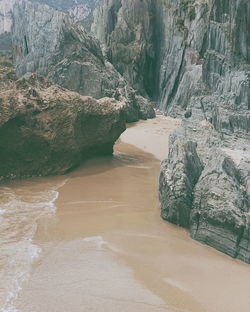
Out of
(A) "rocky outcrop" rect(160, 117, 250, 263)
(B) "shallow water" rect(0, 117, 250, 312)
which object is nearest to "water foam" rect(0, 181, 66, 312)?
(B) "shallow water" rect(0, 117, 250, 312)

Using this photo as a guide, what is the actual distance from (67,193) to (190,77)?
56.6 ft

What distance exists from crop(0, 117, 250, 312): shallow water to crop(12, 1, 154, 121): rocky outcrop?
1325cm

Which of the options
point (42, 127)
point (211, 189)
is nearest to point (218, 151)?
point (211, 189)

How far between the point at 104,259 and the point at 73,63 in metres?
19.0

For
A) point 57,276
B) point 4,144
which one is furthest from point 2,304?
point 4,144

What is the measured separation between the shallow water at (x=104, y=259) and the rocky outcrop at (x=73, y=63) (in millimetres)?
13246

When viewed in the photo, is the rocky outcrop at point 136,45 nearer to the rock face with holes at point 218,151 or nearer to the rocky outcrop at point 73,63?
the rocky outcrop at point 73,63

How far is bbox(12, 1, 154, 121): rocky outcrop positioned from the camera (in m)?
21.8

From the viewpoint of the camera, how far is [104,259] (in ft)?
17.0

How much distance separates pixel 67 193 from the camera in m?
8.12

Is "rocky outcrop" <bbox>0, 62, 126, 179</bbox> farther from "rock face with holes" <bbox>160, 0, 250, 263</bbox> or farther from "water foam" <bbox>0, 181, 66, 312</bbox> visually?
"rock face with holes" <bbox>160, 0, 250, 263</bbox>

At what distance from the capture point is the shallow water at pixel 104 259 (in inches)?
167

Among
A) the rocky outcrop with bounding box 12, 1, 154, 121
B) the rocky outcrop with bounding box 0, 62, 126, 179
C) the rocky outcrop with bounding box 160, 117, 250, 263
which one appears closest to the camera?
the rocky outcrop with bounding box 160, 117, 250, 263

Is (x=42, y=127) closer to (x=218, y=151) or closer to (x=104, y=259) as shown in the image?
(x=218, y=151)
